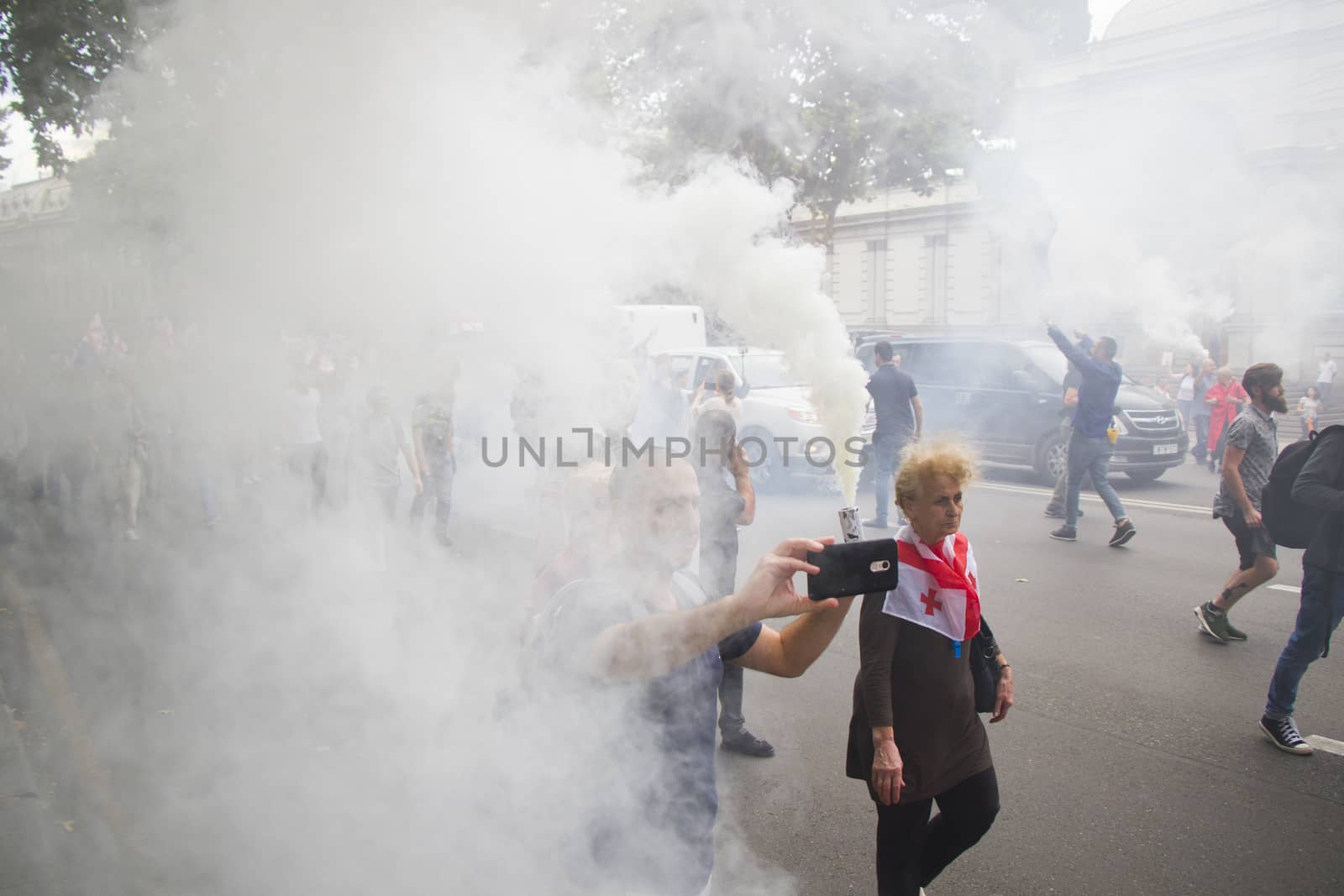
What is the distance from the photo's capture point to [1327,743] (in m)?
3.62

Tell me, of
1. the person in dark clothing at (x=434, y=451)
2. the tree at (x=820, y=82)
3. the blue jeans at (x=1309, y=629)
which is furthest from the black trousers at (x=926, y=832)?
the person in dark clothing at (x=434, y=451)

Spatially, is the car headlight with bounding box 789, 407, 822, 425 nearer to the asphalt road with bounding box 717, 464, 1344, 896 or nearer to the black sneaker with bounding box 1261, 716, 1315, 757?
the asphalt road with bounding box 717, 464, 1344, 896

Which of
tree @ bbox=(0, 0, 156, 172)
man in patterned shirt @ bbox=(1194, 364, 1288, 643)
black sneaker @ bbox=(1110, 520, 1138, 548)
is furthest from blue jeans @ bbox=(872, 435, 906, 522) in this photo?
tree @ bbox=(0, 0, 156, 172)

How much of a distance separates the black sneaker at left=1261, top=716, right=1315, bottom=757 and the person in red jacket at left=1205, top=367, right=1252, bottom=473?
842cm

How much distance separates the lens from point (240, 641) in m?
4.83

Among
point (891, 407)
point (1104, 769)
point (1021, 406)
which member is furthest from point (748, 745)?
point (1021, 406)

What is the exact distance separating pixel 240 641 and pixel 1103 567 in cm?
571

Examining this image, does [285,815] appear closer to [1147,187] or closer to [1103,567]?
[1103,567]

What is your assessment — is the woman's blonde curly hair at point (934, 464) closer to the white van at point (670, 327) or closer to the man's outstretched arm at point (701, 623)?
the man's outstretched arm at point (701, 623)

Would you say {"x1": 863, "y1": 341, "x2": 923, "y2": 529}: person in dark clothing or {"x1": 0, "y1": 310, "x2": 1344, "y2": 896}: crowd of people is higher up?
{"x1": 863, "y1": 341, "x2": 923, "y2": 529}: person in dark clothing

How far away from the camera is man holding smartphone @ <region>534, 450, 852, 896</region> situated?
5.23 feet

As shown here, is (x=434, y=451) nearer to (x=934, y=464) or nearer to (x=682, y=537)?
(x=934, y=464)

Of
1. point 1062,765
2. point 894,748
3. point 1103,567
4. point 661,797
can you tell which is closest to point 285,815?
point 661,797

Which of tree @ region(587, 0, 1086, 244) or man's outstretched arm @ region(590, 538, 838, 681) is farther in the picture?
tree @ region(587, 0, 1086, 244)
